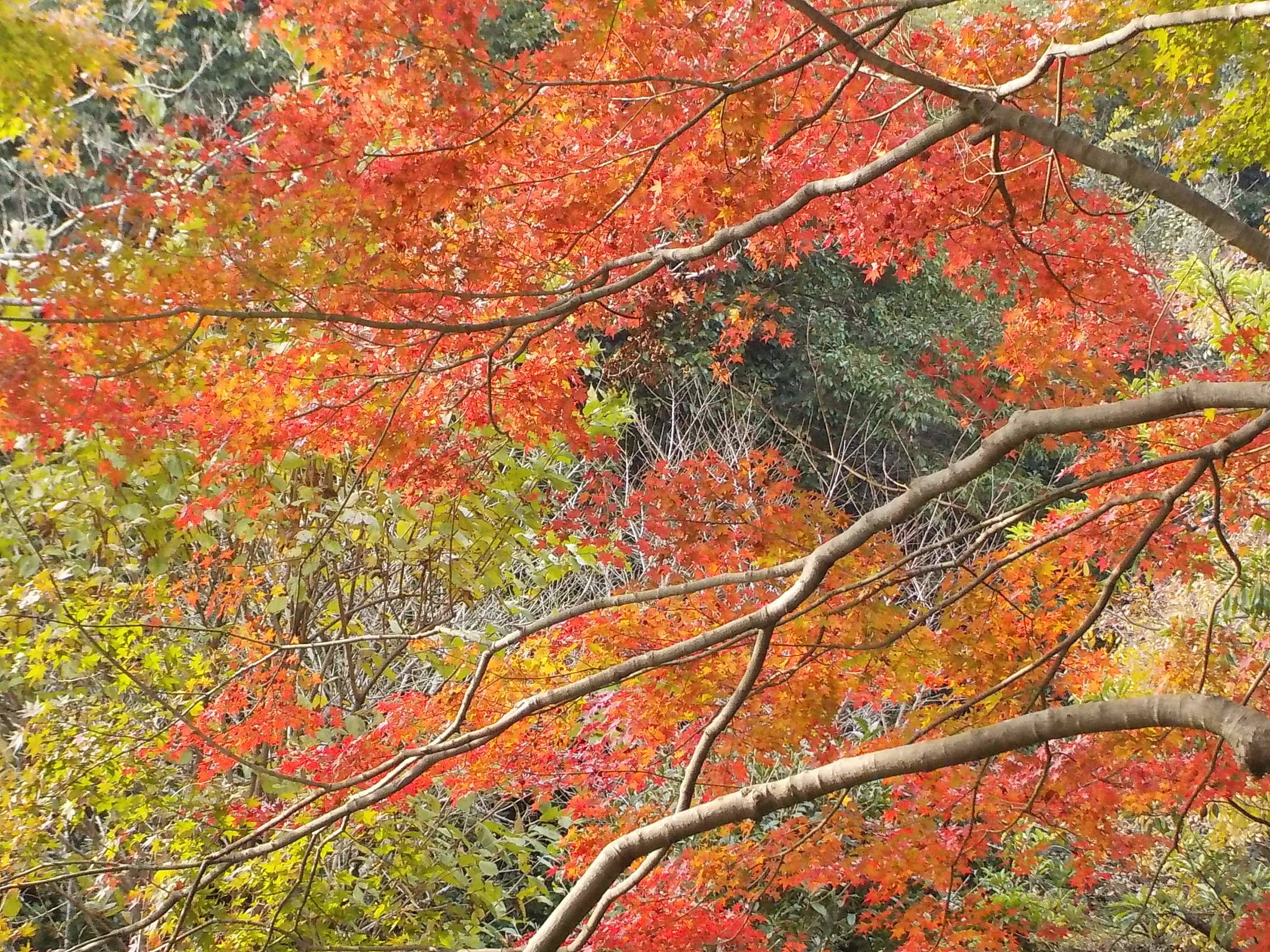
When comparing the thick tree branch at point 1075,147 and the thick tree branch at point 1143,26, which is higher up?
the thick tree branch at point 1143,26

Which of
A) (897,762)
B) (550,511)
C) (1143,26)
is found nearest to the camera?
(897,762)

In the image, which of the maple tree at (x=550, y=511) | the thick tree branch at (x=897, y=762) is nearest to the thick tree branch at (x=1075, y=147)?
the maple tree at (x=550, y=511)

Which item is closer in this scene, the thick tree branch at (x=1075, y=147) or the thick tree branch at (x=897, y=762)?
the thick tree branch at (x=897, y=762)

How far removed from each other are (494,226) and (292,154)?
88 cm

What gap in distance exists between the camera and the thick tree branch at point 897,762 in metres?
1.45

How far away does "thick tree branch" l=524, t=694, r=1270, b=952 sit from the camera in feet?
4.74

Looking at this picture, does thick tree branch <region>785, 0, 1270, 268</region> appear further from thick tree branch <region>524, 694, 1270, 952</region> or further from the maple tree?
thick tree branch <region>524, 694, 1270, 952</region>

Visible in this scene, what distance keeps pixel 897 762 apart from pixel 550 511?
3173 millimetres

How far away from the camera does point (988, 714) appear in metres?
A: 3.11

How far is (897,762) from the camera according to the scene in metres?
1.66

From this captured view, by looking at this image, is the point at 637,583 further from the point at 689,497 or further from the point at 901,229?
the point at 901,229

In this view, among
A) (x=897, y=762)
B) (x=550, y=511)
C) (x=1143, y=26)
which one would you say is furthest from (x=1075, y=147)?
(x=550, y=511)

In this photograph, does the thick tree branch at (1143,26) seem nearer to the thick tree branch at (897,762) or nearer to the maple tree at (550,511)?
the maple tree at (550,511)

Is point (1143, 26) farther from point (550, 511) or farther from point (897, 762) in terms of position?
point (550, 511)
